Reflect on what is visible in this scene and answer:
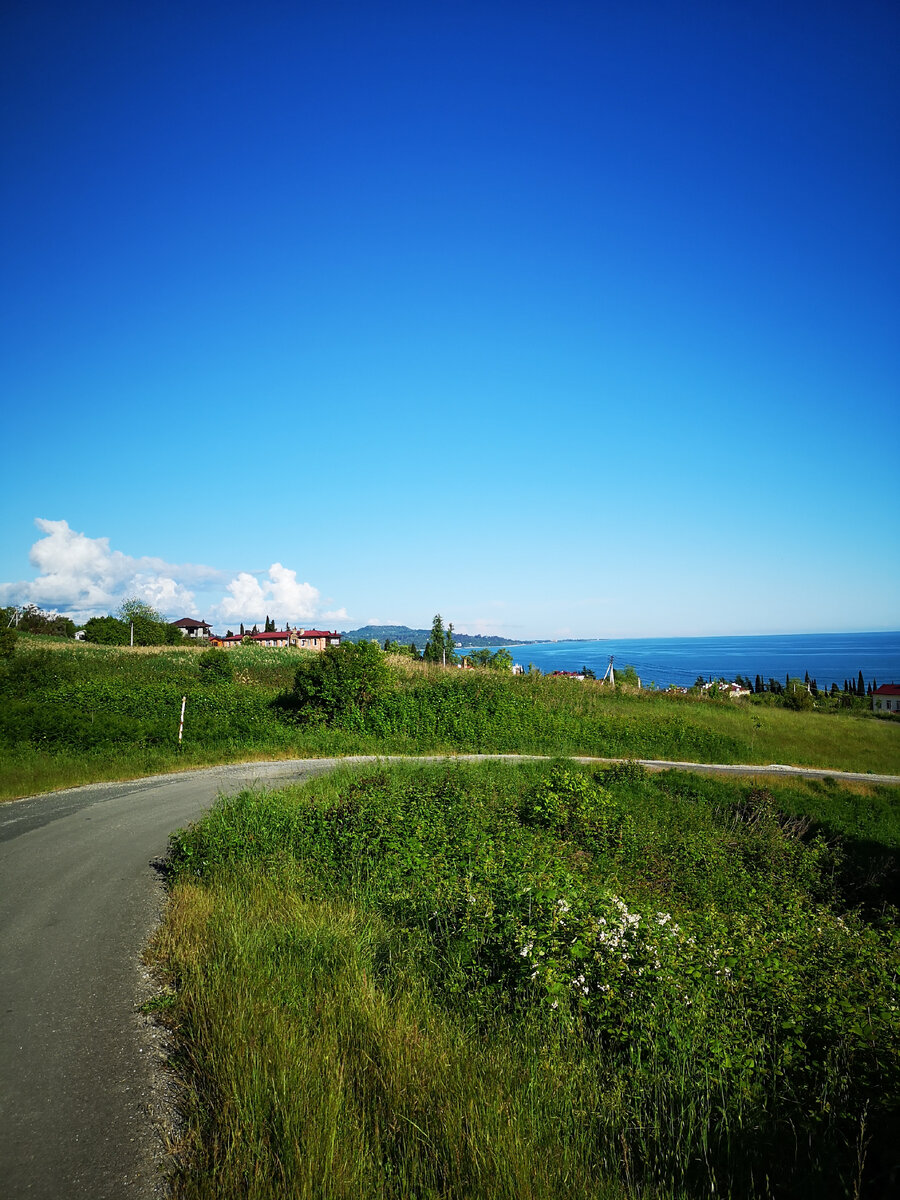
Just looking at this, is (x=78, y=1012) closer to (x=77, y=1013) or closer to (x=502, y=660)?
(x=77, y=1013)

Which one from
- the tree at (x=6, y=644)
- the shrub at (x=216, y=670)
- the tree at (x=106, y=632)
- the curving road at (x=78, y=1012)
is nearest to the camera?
the curving road at (x=78, y=1012)

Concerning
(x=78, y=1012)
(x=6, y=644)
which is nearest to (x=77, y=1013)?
(x=78, y=1012)

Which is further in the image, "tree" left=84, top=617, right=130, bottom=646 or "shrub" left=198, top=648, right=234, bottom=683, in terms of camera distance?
"tree" left=84, top=617, right=130, bottom=646

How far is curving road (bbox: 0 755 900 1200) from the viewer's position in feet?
13.3

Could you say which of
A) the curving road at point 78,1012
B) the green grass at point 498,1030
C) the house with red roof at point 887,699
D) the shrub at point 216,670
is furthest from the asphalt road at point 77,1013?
the house with red roof at point 887,699

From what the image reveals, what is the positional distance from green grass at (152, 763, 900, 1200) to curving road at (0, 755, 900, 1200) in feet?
1.18

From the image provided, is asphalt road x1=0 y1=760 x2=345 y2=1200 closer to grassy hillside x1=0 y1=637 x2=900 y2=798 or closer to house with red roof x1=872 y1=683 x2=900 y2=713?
grassy hillside x1=0 y1=637 x2=900 y2=798

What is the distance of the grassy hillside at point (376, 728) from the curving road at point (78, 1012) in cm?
717

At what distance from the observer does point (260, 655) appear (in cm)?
7406

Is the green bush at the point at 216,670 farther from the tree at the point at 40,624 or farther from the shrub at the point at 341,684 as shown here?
the tree at the point at 40,624

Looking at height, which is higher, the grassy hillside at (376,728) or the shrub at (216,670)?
the shrub at (216,670)

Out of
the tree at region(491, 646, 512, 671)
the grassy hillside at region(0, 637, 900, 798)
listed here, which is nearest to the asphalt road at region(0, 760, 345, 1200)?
the grassy hillside at region(0, 637, 900, 798)

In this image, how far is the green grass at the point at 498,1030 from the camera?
369 centimetres

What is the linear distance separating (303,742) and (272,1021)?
19.7 metres
